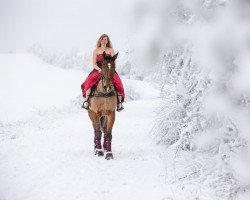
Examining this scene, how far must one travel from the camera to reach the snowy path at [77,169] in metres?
7.12

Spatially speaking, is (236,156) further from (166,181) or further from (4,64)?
(4,64)

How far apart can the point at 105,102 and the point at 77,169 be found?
6.34ft

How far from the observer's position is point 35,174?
27.7 ft

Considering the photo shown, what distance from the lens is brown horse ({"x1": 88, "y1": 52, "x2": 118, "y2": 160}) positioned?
9391 millimetres

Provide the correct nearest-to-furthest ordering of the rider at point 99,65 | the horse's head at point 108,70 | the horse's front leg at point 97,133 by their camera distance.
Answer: the horse's head at point 108,70 < the rider at point 99,65 < the horse's front leg at point 97,133

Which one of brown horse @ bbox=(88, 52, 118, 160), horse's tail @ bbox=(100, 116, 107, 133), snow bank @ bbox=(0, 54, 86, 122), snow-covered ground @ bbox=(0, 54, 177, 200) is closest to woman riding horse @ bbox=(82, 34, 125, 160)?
brown horse @ bbox=(88, 52, 118, 160)

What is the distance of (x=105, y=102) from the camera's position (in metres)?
9.84

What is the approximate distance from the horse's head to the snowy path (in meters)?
1.88

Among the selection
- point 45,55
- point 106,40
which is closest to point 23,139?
point 106,40

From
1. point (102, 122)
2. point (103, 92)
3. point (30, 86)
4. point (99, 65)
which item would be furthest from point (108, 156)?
point (30, 86)

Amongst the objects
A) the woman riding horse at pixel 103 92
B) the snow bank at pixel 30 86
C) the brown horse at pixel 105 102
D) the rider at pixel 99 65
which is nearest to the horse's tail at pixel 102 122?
the brown horse at pixel 105 102

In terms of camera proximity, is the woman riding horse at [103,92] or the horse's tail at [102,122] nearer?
the woman riding horse at [103,92]

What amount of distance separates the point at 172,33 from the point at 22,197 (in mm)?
3952

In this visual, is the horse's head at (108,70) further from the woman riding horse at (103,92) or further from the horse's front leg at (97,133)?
the horse's front leg at (97,133)
